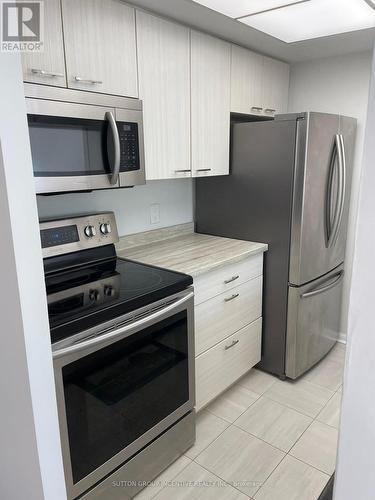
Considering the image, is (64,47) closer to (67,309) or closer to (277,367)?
(67,309)

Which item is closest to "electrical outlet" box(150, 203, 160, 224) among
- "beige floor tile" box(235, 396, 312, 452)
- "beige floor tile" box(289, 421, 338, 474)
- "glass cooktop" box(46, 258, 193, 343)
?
"glass cooktop" box(46, 258, 193, 343)

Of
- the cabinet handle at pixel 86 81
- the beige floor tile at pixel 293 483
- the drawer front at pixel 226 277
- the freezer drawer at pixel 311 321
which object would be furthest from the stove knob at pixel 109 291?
the freezer drawer at pixel 311 321

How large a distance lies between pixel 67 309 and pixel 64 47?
1009mm

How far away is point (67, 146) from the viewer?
4.87 feet

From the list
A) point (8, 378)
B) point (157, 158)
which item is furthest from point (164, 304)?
point (157, 158)

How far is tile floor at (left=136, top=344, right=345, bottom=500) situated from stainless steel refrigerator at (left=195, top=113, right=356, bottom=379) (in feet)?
0.62

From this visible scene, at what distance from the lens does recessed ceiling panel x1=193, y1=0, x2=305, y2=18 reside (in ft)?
5.38

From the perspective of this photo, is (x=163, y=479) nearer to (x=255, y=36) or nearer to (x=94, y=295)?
(x=94, y=295)

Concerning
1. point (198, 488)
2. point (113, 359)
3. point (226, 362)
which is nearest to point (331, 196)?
point (226, 362)

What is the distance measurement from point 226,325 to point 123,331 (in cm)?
90

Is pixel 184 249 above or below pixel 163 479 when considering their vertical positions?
above

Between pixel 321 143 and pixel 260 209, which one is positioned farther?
pixel 260 209

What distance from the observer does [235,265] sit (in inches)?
83.9

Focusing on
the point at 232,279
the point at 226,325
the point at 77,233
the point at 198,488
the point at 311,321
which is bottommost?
the point at 198,488
